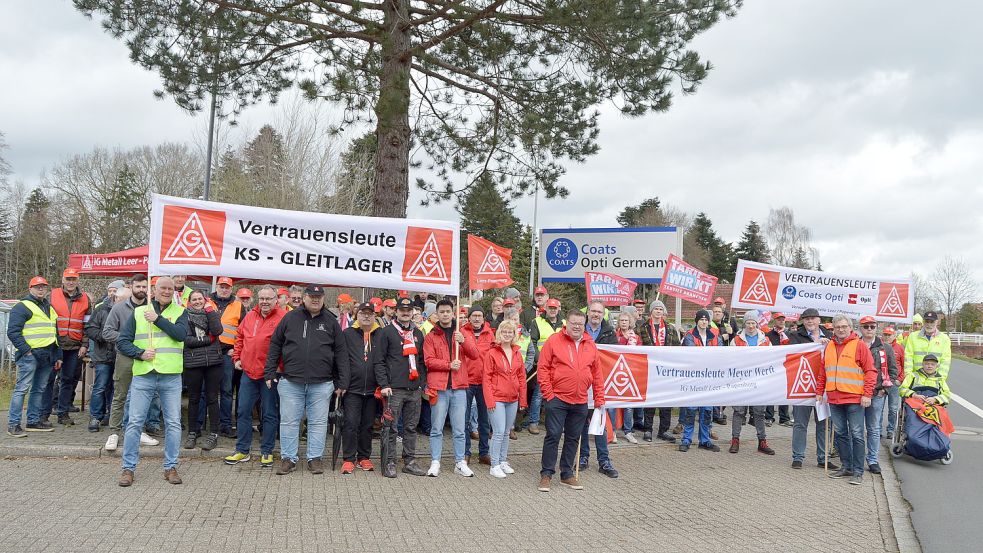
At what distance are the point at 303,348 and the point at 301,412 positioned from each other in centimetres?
77

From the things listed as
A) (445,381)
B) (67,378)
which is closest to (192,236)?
(445,381)

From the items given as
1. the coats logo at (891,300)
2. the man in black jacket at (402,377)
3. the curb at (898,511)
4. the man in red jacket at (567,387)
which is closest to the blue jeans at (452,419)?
the man in black jacket at (402,377)

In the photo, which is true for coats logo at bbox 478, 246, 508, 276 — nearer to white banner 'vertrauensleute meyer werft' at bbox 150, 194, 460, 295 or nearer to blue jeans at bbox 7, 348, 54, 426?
white banner 'vertrauensleute meyer werft' at bbox 150, 194, 460, 295

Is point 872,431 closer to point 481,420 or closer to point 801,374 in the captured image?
point 801,374

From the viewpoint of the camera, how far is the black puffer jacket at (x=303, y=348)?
7352 mm

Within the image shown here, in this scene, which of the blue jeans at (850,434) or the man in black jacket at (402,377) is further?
the blue jeans at (850,434)

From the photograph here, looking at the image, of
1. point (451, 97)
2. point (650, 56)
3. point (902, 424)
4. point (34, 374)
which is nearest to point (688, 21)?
point (650, 56)

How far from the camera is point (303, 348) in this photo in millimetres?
7363

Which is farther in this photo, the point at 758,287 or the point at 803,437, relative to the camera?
the point at 758,287

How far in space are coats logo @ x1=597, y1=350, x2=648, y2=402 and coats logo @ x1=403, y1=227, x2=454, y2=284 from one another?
2301 millimetres

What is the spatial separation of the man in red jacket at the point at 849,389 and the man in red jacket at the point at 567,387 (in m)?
3.27

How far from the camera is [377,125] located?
1048 centimetres

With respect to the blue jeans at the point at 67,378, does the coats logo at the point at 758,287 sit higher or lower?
higher

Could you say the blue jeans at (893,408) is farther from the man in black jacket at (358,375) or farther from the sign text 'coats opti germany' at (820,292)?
the man in black jacket at (358,375)
